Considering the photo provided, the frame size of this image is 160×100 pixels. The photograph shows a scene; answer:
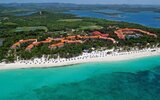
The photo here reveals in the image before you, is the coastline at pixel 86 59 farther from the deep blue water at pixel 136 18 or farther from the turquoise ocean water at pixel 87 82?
the deep blue water at pixel 136 18

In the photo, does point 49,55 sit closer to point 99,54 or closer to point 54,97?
point 99,54

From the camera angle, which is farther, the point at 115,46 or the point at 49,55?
the point at 115,46

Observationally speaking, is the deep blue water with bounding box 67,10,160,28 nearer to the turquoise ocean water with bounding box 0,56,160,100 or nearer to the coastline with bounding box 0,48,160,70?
the coastline with bounding box 0,48,160,70

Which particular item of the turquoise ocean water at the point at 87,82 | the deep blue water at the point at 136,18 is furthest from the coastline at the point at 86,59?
the deep blue water at the point at 136,18

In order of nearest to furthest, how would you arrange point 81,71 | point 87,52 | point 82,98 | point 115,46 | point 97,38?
point 82,98, point 81,71, point 87,52, point 115,46, point 97,38

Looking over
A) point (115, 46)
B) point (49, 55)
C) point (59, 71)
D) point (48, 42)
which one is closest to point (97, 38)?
point (115, 46)

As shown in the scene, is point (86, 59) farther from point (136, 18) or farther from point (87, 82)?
point (136, 18)

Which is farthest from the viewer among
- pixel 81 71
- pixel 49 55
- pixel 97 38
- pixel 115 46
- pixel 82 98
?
pixel 97 38
